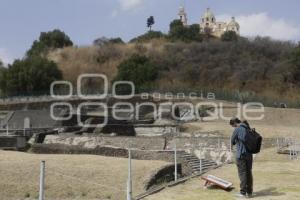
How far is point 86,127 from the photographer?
38.2 m

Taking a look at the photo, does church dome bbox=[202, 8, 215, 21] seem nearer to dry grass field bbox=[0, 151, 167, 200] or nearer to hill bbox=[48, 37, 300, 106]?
hill bbox=[48, 37, 300, 106]

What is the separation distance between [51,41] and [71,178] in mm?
93706

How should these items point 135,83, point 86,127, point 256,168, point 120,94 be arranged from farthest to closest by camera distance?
point 135,83 → point 120,94 → point 86,127 → point 256,168

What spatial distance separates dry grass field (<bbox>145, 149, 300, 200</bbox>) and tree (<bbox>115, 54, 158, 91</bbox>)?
2277 inches

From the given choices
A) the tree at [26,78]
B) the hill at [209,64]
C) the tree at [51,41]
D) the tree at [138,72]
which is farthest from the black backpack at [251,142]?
the tree at [51,41]

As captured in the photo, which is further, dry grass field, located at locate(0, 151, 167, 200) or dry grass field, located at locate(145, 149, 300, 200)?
dry grass field, located at locate(0, 151, 167, 200)

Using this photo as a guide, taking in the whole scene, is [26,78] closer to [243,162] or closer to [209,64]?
[209,64]

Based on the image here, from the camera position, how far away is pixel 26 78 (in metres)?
73.6

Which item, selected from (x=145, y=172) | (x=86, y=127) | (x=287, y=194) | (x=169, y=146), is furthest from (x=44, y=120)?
(x=287, y=194)

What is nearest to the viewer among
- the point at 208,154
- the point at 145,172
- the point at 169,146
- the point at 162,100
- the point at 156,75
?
the point at 145,172

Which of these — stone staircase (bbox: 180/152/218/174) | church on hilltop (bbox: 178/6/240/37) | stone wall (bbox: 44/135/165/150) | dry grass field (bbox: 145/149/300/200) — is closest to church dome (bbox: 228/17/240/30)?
church on hilltop (bbox: 178/6/240/37)

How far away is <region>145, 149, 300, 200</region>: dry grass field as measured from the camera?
1078cm

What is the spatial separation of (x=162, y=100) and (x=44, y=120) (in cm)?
1961

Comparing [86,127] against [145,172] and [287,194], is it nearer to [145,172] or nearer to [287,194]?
[145,172]
